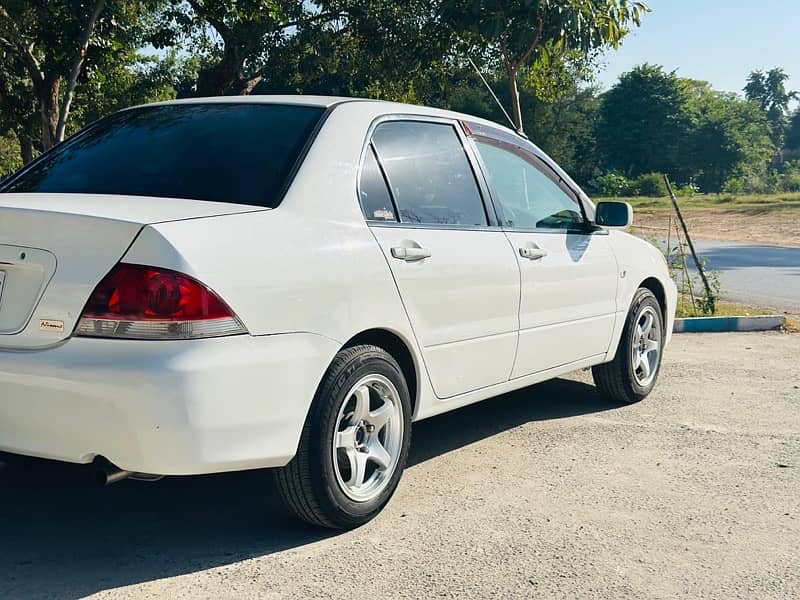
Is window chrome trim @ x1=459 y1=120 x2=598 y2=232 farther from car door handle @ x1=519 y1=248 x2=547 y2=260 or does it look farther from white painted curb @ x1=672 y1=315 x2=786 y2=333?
white painted curb @ x1=672 y1=315 x2=786 y2=333

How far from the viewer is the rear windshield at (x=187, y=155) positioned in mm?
4078

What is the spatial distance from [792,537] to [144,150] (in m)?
3.07

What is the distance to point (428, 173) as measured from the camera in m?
4.78

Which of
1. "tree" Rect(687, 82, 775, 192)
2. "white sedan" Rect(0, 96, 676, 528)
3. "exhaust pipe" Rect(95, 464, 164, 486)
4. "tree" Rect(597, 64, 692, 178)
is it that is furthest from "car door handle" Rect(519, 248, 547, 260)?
"tree" Rect(687, 82, 775, 192)

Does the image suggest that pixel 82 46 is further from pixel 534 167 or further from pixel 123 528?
pixel 123 528

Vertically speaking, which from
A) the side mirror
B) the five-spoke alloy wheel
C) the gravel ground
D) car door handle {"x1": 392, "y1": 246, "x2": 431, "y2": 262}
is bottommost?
the gravel ground

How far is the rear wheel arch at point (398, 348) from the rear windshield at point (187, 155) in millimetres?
648

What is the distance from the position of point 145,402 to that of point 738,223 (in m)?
31.7

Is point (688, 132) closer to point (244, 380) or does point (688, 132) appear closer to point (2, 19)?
point (2, 19)

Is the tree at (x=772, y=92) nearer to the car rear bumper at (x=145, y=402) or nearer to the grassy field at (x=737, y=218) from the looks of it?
the grassy field at (x=737, y=218)

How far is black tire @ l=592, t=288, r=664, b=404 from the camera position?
638 cm

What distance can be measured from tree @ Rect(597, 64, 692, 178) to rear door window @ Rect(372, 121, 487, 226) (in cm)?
7863

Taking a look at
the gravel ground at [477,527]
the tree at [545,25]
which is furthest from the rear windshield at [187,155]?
the tree at [545,25]

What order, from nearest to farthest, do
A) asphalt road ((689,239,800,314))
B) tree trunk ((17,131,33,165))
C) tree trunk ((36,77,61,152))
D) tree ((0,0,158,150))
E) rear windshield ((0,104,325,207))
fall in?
1. rear windshield ((0,104,325,207))
2. asphalt road ((689,239,800,314))
3. tree ((0,0,158,150))
4. tree trunk ((36,77,61,152))
5. tree trunk ((17,131,33,165))
